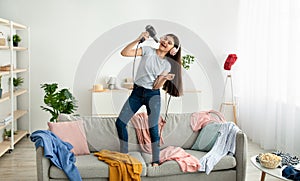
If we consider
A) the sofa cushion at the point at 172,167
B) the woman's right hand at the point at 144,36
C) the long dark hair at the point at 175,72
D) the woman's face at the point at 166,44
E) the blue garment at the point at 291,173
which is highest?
the woman's right hand at the point at 144,36

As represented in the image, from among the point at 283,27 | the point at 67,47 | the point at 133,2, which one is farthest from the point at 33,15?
the point at 283,27

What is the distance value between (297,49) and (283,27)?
443 millimetres

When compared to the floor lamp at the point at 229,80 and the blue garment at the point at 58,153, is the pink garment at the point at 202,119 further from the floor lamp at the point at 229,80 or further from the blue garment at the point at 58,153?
the floor lamp at the point at 229,80

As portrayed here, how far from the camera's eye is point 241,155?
3.58 meters

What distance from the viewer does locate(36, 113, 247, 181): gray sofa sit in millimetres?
3334

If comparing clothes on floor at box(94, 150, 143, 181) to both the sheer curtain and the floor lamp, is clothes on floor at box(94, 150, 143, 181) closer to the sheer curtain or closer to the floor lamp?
the sheer curtain

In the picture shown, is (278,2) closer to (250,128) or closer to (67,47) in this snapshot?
(250,128)

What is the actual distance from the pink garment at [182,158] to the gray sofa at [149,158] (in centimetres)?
5

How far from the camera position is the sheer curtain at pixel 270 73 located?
4867 mm

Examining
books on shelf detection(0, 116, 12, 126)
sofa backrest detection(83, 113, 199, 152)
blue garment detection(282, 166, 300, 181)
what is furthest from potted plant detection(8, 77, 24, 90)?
blue garment detection(282, 166, 300, 181)

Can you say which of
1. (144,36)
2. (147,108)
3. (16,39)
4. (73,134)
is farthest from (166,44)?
(16,39)

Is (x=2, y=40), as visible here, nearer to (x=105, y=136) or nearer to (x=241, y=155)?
(x=105, y=136)

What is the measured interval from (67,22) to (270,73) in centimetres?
312

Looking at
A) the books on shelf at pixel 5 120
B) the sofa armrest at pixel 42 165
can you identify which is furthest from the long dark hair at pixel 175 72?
the books on shelf at pixel 5 120
